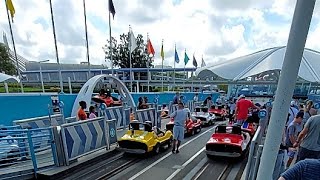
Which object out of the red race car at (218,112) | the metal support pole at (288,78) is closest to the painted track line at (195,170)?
the metal support pole at (288,78)

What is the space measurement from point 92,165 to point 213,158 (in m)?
4.10

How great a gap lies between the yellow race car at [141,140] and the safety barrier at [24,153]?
8.18ft

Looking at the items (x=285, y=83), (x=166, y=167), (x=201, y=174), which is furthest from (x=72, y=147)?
(x=285, y=83)

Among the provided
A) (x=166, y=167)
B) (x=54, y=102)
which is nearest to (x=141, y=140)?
(x=166, y=167)

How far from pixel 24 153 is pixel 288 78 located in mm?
7260

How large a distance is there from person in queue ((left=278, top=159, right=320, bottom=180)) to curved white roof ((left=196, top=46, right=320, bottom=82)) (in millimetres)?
12134

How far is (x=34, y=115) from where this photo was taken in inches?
485

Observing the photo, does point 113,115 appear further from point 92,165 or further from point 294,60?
point 294,60

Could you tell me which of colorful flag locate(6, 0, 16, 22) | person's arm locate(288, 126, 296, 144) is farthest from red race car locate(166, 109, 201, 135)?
colorful flag locate(6, 0, 16, 22)

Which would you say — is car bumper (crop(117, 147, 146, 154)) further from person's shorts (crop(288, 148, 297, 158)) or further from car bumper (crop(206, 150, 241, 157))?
person's shorts (crop(288, 148, 297, 158))

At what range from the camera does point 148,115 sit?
1356cm

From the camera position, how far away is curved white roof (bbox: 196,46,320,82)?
13916mm

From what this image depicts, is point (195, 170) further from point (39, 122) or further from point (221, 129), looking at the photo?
point (39, 122)

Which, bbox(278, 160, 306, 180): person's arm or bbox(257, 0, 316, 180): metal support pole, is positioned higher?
bbox(257, 0, 316, 180): metal support pole
